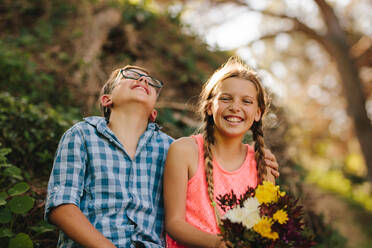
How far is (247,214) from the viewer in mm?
1615

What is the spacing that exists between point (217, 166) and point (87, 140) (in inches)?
34.2

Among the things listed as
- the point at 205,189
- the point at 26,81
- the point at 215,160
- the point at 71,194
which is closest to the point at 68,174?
the point at 71,194

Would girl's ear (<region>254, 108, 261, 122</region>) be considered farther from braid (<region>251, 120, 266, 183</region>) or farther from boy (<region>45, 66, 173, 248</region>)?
boy (<region>45, 66, 173, 248</region>)

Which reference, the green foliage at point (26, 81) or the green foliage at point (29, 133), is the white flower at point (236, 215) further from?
the green foliage at point (26, 81)

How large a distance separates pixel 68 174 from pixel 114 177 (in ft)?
0.89

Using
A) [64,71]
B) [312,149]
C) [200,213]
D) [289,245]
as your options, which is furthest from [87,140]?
[312,149]

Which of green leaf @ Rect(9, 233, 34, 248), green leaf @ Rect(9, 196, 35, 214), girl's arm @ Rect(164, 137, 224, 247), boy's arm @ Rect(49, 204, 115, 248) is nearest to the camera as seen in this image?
boy's arm @ Rect(49, 204, 115, 248)

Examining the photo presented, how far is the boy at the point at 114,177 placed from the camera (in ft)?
6.28

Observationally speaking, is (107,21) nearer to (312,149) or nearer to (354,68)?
(354,68)

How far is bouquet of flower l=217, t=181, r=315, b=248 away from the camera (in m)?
1.56

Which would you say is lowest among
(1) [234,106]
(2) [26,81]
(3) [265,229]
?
(3) [265,229]

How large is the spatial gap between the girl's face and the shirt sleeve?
919mm

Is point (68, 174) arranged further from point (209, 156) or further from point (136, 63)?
point (136, 63)

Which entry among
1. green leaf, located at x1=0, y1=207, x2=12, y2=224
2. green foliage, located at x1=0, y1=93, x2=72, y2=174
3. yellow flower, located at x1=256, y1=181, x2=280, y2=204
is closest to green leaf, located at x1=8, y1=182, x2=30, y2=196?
green leaf, located at x1=0, y1=207, x2=12, y2=224
